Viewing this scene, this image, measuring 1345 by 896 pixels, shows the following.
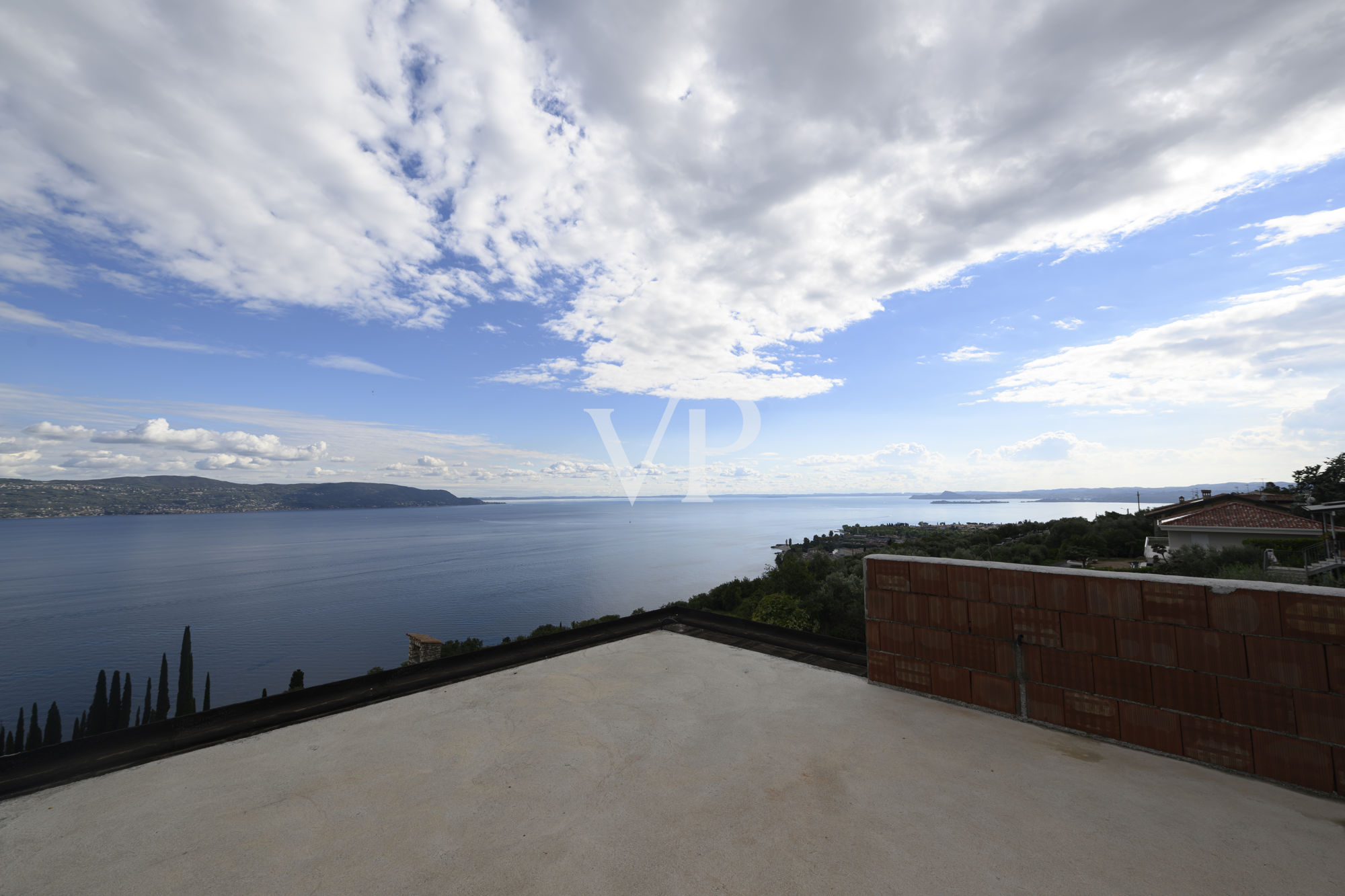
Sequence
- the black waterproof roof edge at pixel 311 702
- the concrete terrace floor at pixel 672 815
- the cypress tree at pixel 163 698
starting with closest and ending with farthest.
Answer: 1. the concrete terrace floor at pixel 672 815
2. the black waterproof roof edge at pixel 311 702
3. the cypress tree at pixel 163 698

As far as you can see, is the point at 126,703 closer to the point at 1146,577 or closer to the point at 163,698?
the point at 163,698

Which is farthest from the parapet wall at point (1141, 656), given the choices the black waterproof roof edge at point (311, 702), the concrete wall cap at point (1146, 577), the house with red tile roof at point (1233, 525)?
the house with red tile roof at point (1233, 525)

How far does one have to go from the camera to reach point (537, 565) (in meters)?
87.0

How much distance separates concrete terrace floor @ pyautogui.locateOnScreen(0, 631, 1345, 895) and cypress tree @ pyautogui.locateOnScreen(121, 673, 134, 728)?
4955cm

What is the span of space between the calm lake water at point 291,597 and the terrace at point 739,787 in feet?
144

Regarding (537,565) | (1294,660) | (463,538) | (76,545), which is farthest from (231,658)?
(76,545)

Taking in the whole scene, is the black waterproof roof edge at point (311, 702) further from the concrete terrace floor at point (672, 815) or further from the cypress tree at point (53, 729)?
the cypress tree at point (53, 729)

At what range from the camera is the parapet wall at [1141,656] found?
4.40 metres

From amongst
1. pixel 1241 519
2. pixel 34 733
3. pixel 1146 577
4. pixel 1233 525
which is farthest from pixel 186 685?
pixel 1241 519

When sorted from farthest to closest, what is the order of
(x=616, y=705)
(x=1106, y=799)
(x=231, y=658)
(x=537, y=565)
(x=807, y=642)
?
(x=537, y=565) < (x=231, y=658) < (x=807, y=642) < (x=616, y=705) < (x=1106, y=799)

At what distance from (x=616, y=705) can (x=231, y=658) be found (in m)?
58.6

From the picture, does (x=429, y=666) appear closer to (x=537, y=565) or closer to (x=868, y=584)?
(x=868, y=584)

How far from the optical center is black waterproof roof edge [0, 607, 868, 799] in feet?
16.2

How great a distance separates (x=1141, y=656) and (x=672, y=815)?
5027mm
